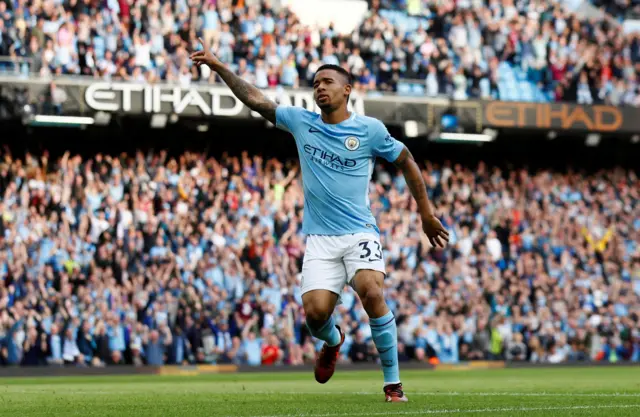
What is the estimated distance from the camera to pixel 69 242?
82.6 feet

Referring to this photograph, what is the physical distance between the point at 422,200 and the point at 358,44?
22.8m

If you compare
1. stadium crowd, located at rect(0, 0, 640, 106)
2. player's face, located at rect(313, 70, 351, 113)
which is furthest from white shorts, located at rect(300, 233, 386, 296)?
stadium crowd, located at rect(0, 0, 640, 106)

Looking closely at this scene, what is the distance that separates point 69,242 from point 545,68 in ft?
52.5

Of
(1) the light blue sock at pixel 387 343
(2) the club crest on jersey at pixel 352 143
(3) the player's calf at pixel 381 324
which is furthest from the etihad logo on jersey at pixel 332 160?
(1) the light blue sock at pixel 387 343

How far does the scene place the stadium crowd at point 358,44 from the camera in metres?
27.2

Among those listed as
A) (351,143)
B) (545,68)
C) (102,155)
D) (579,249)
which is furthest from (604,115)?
(351,143)

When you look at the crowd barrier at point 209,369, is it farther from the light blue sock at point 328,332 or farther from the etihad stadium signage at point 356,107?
the light blue sock at point 328,332

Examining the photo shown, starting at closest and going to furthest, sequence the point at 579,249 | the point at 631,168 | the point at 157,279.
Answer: the point at 157,279
the point at 579,249
the point at 631,168

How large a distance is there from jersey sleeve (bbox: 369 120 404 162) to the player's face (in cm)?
38

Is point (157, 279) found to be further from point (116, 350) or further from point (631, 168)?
point (631, 168)

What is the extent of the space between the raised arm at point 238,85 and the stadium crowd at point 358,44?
18107mm

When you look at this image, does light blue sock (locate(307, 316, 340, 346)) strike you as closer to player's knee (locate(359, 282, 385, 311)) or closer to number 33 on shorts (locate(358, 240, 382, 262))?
player's knee (locate(359, 282, 385, 311))

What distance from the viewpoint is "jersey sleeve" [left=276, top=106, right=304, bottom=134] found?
9469 mm

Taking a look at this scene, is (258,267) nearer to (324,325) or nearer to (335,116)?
(324,325)
